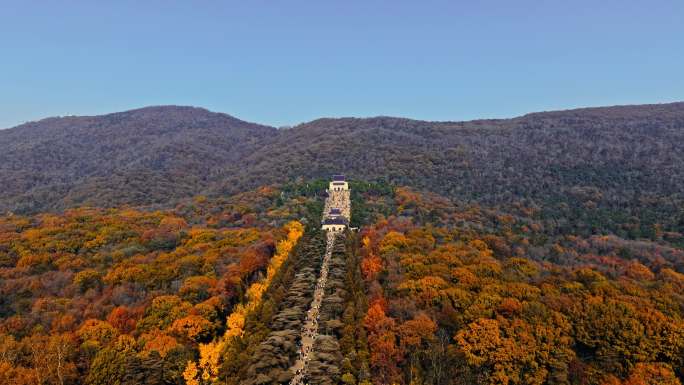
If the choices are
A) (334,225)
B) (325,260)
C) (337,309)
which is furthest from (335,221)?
(337,309)

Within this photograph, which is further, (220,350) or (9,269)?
(9,269)

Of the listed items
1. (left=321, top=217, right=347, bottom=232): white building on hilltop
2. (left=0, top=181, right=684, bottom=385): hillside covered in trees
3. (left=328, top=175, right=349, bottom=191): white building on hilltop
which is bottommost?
(left=0, top=181, right=684, bottom=385): hillside covered in trees

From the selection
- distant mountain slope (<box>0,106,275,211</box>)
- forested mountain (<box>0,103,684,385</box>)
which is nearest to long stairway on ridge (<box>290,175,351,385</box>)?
forested mountain (<box>0,103,684,385</box>)

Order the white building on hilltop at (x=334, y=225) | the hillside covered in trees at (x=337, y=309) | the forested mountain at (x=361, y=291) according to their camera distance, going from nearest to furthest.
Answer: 1. the hillside covered in trees at (x=337, y=309)
2. the forested mountain at (x=361, y=291)
3. the white building on hilltop at (x=334, y=225)

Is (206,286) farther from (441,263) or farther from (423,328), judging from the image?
(441,263)

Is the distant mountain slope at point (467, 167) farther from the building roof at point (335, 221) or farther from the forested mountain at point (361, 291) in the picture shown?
the building roof at point (335, 221)

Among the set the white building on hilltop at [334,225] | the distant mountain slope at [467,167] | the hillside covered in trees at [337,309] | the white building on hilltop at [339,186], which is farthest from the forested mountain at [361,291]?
the white building on hilltop at [334,225]

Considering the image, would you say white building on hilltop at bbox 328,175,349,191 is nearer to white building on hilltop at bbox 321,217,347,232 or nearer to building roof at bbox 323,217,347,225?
building roof at bbox 323,217,347,225

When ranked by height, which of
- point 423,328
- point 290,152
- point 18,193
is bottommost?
point 423,328

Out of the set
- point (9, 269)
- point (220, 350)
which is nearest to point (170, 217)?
point (9, 269)
